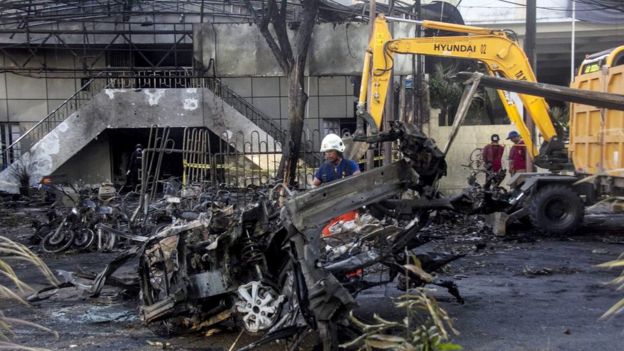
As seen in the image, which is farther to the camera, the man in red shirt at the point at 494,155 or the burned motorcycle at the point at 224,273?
the man in red shirt at the point at 494,155

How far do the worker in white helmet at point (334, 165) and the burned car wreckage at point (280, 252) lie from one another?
180 centimetres

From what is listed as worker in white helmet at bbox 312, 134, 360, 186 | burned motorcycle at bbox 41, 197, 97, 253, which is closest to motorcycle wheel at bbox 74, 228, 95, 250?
burned motorcycle at bbox 41, 197, 97, 253

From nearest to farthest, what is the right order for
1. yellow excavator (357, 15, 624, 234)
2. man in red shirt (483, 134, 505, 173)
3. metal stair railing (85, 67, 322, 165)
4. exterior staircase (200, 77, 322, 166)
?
yellow excavator (357, 15, 624, 234) → man in red shirt (483, 134, 505, 173) → metal stair railing (85, 67, 322, 165) → exterior staircase (200, 77, 322, 166)

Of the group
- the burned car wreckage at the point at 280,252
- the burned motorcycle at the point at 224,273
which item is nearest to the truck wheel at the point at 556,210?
the burned car wreckage at the point at 280,252

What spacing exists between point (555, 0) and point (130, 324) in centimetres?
1915

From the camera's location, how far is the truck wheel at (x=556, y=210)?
413 inches

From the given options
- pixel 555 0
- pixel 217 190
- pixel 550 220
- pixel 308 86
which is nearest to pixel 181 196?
pixel 217 190

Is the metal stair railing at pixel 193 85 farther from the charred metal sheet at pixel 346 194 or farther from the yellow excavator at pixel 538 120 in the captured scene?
the charred metal sheet at pixel 346 194

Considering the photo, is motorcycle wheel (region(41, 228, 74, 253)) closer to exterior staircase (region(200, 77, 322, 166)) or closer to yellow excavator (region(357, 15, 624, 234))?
yellow excavator (region(357, 15, 624, 234))

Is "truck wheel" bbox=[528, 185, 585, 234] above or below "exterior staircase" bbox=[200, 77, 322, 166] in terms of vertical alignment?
below

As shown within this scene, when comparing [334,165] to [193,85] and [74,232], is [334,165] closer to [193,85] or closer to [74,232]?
[74,232]

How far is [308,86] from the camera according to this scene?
21.2 metres

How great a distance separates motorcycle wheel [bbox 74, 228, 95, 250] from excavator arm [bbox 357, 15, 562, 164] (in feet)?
18.8

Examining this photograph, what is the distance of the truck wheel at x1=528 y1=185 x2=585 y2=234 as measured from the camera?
413 inches
